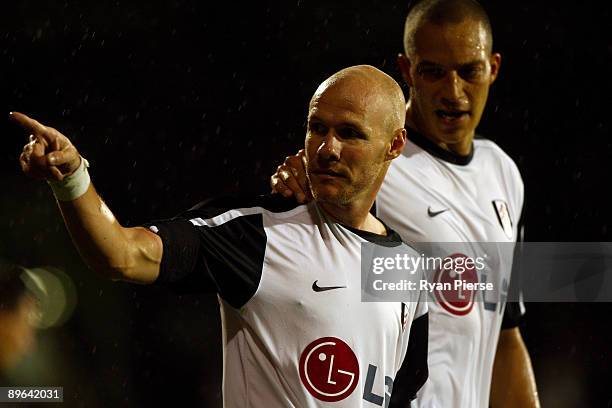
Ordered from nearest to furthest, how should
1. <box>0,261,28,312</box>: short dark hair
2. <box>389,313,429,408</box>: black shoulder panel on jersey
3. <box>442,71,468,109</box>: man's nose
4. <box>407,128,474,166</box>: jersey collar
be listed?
<box>389,313,429,408</box>: black shoulder panel on jersey
<box>442,71,468,109</box>: man's nose
<box>407,128,474,166</box>: jersey collar
<box>0,261,28,312</box>: short dark hair

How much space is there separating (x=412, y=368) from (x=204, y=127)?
2736 millimetres

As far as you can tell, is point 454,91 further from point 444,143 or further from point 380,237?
point 380,237

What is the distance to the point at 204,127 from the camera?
5371 mm

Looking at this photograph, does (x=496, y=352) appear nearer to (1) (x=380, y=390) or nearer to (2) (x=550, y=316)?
(1) (x=380, y=390)

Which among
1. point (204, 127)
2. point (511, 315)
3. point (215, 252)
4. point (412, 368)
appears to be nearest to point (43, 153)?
point (215, 252)

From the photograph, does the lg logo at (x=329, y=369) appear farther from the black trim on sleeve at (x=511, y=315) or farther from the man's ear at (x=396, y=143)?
the black trim on sleeve at (x=511, y=315)

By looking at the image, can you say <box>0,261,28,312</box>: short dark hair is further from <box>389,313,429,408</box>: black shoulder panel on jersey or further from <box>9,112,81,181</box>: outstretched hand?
<box>9,112,81,181</box>: outstretched hand

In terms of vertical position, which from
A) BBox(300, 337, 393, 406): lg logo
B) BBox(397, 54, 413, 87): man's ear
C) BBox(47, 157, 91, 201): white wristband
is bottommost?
BBox(300, 337, 393, 406): lg logo

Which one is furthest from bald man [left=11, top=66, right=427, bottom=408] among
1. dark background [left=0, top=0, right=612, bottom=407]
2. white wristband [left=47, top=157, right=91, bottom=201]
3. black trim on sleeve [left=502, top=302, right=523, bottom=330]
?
dark background [left=0, top=0, right=612, bottom=407]

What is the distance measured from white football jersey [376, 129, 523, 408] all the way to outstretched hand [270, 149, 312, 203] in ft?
1.95

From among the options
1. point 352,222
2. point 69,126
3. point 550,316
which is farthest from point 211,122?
point 352,222

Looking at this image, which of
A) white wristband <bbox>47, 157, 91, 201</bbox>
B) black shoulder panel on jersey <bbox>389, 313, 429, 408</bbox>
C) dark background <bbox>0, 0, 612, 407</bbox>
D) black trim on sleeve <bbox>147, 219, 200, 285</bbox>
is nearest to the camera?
white wristband <bbox>47, 157, 91, 201</bbox>

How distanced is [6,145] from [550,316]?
2939 mm

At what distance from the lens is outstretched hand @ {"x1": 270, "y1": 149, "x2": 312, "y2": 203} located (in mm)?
2744
